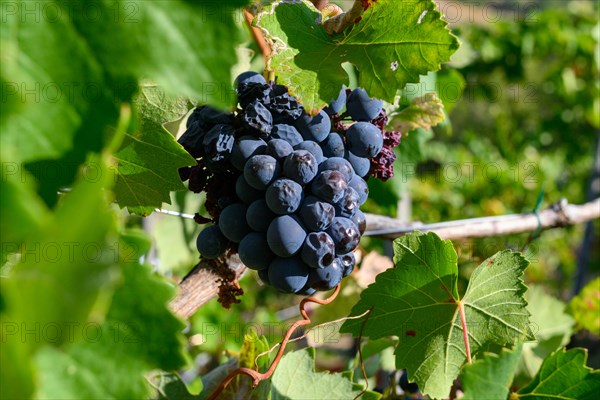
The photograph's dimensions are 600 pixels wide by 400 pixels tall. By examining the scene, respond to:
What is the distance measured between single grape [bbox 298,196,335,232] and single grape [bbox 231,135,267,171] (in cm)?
10

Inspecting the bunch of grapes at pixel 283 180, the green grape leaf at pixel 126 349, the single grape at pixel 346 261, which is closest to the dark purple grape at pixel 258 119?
the bunch of grapes at pixel 283 180

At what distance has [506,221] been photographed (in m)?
1.41

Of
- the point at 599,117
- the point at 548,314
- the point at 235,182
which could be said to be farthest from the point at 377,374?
the point at 599,117

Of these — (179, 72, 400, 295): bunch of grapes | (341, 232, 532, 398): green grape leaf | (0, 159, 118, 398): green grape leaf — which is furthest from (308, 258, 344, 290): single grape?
(0, 159, 118, 398): green grape leaf

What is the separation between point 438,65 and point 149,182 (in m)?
0.43

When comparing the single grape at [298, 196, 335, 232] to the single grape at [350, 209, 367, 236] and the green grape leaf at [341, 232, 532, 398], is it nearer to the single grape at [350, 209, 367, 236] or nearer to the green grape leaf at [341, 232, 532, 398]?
the single grape at [350, 209, 367, 236]

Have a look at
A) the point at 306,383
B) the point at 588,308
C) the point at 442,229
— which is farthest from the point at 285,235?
the point at 588,308

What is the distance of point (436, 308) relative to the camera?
0.95 meters

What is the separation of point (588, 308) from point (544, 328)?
18 cm

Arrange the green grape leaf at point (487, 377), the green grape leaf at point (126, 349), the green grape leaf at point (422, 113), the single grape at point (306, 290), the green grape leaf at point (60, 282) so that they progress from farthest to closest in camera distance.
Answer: the green grape leaf at point (422, 113) < the single grape at point (306, 290) < the green grape leaf at point (487, 377) < the green grape leaf at point (126, 349) < the green grape leaf at point (60, 282)

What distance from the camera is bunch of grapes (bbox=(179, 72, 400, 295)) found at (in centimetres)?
79

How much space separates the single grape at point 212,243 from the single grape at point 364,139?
8.9 inches

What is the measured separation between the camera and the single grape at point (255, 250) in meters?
0.80

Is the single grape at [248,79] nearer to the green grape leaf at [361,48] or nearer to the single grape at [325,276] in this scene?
the green grape leaf at [361,48]
